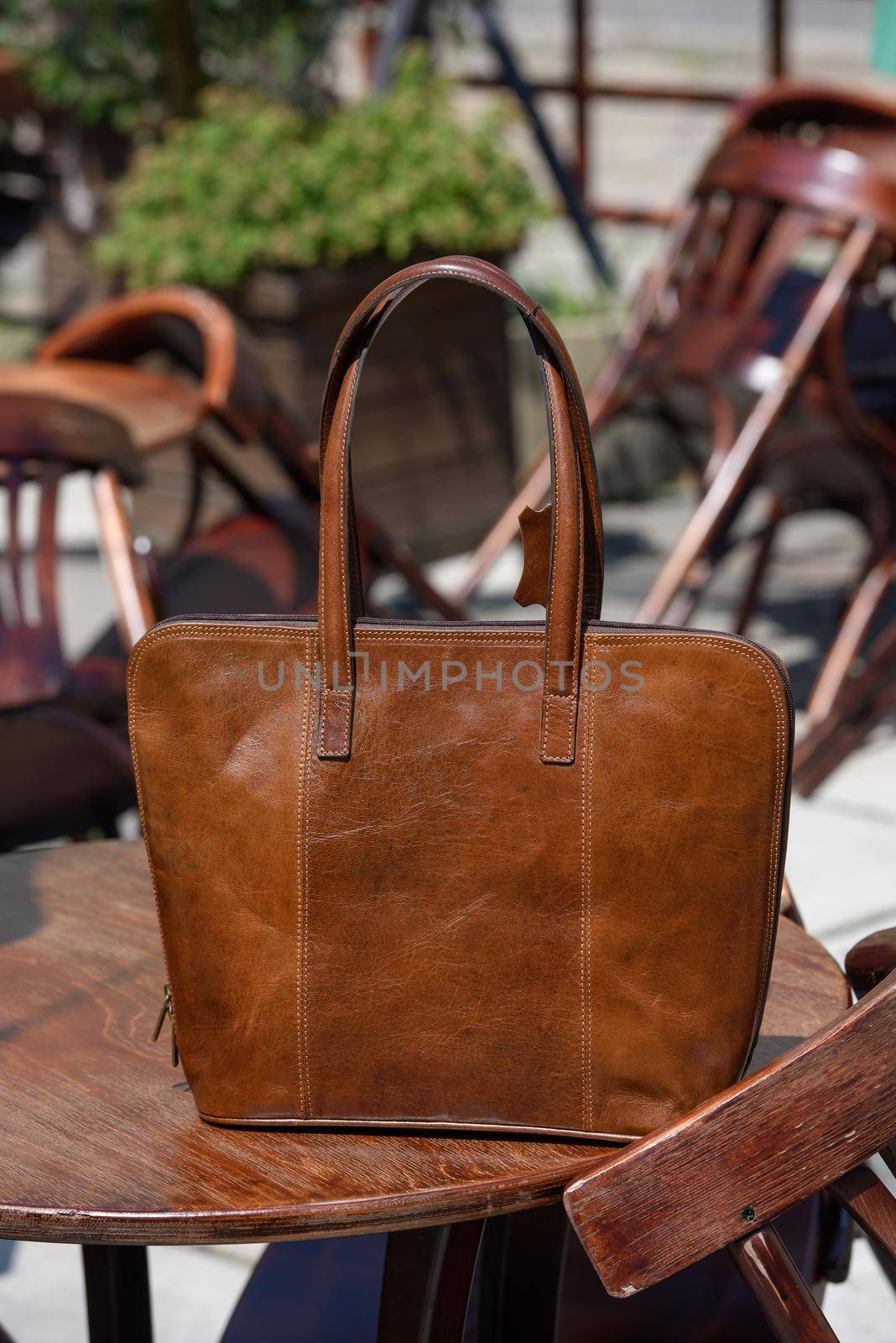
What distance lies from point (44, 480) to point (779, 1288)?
5.85 feet

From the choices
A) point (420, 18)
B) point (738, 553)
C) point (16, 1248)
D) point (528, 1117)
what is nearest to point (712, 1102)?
point (528, 1117)

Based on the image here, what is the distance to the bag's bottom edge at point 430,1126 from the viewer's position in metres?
0.99

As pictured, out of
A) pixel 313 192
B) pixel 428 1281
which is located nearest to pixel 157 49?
pixel 313 192

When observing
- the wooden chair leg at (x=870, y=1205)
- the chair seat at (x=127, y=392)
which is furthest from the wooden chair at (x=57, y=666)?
the wooden chair leg at (x=870, y=1205)

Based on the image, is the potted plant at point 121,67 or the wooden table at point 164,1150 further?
the potted plant at point 121,67

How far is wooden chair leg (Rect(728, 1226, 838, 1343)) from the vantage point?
90 cm

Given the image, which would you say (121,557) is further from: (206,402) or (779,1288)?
(779,1288)

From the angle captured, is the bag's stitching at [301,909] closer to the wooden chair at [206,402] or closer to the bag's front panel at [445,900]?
the bag's front panel at [445,900]

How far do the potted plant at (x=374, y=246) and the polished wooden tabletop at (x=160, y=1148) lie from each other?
3.58 m

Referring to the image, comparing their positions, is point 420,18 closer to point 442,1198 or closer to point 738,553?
point 738,553

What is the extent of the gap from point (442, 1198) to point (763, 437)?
247 centimetres

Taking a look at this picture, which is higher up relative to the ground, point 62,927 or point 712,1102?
point 712,1102

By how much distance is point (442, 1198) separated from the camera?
0.91 m

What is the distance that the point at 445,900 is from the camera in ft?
3.17
